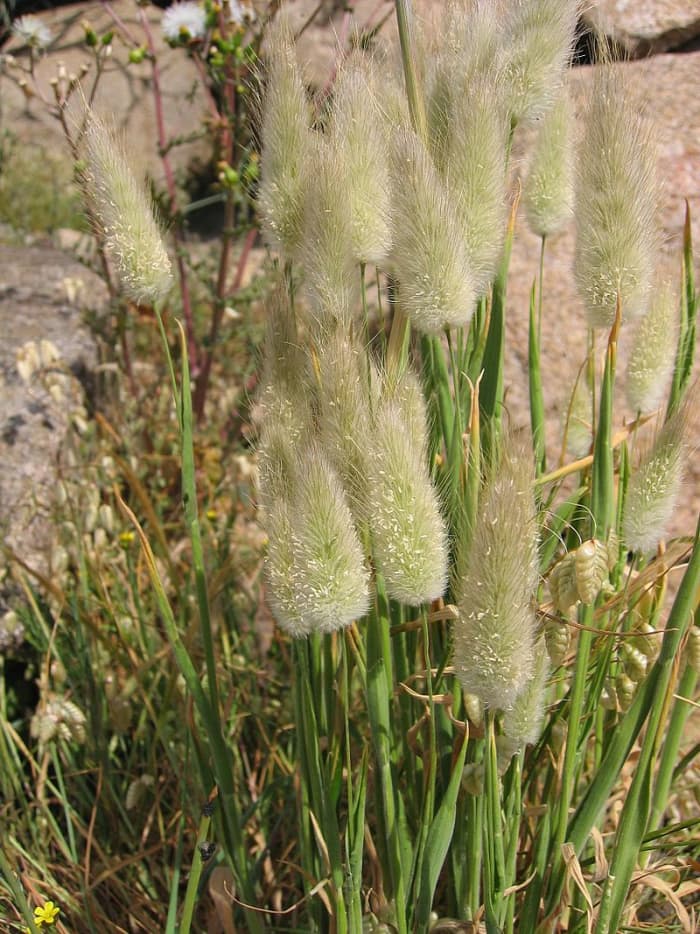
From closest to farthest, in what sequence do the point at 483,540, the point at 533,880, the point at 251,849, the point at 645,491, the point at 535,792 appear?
the point at 483,540 < the point at 645,491 < the point at 533,880 < the point at 535,792 < the point at 251,849

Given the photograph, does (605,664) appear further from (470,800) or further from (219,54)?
(219,54)

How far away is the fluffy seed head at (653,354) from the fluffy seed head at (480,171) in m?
0.24

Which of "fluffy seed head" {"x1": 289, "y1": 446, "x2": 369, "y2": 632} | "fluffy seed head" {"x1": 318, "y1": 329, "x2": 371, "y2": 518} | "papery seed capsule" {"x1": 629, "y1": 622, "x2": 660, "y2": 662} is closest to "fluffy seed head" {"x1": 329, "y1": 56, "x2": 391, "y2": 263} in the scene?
"fluffy seed head" {"x1": 318, "y1": 329, "x2": 371, "y2": 518}

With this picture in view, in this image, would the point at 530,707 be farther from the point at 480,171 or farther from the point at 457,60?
the point at 457,60

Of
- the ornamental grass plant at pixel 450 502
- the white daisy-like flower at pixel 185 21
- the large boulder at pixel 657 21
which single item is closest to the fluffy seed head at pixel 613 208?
the ornamental grass plant at pixel 450 502

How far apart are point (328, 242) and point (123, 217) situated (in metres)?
0.20

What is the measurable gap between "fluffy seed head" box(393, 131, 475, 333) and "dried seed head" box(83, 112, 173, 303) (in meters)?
0.23

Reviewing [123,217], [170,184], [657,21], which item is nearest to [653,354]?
[123,217]

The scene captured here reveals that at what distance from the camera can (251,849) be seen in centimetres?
132

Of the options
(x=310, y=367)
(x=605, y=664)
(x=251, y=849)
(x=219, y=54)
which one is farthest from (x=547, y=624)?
(x=219, y=54)

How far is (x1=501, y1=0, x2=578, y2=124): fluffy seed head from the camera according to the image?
0.87 meters

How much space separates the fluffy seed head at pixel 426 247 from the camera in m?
0.73

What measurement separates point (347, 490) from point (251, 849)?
75 cm

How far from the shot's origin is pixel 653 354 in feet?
3.24
